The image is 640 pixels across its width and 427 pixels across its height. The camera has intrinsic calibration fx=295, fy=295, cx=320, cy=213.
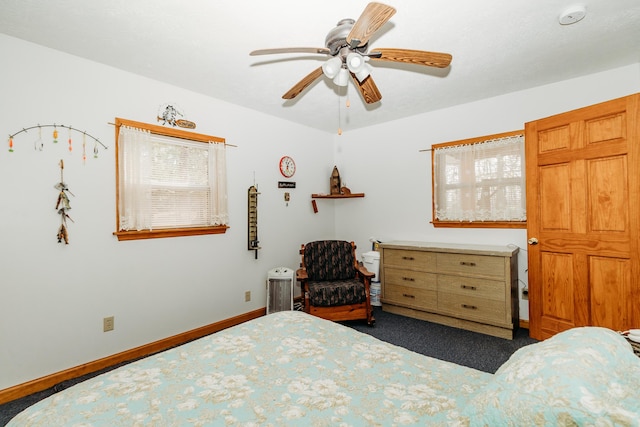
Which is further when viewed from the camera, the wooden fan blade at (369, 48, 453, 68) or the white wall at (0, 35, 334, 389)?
the white wall at (0, 35, 334, 389)

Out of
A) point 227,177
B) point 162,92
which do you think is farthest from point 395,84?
point 162,92

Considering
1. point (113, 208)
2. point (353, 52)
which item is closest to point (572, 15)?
point (353, 52)

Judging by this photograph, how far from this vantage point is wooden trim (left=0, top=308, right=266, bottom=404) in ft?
6.86

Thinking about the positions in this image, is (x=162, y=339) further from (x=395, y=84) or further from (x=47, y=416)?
(x=395, y=84)

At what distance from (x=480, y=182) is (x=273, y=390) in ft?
10.8

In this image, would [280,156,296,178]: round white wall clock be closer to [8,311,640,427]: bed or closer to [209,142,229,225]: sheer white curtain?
[209,142,229,225]: sheer white curtain

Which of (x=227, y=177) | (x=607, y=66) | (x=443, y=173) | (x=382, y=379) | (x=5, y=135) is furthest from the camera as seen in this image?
(x=443, y=173)

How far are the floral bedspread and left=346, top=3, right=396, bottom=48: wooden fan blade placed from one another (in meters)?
1.58

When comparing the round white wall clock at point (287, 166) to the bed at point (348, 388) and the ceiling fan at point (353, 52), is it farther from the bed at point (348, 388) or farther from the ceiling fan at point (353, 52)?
the bed at point (348, 388)

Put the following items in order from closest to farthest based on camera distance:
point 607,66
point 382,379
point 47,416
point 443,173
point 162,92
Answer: point 47,416 → point 382,379 → point 607,66 → point 162,92 → point 443,173

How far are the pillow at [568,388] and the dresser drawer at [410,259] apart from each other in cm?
250

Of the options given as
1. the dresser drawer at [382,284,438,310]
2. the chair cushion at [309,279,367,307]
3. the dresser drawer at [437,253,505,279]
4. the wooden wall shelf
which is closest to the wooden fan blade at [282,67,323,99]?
the chair cushion at [309,279,367,307]

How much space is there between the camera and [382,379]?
46.2 inches

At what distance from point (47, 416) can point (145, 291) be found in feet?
6.30
